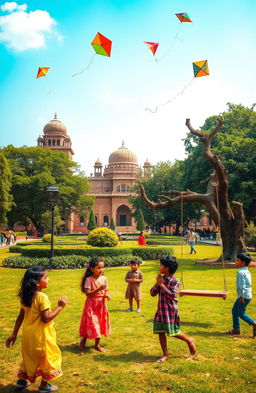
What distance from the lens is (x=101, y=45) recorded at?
827cm

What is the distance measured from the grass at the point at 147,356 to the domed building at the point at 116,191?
161 ft

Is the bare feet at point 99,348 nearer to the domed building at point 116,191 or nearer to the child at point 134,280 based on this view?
the child at point 134,280

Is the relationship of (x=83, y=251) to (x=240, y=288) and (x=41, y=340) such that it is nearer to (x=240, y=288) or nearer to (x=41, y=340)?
(x=240, y=288)

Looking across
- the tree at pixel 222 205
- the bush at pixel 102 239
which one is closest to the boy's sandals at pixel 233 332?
the tree at pixel 222 205

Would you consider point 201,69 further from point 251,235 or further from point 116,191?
point 116,191

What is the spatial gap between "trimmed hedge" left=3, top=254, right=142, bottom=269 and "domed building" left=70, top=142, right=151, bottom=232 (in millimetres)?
41950

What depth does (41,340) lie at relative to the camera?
10.8 feet

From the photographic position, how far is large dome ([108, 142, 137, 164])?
204 feet

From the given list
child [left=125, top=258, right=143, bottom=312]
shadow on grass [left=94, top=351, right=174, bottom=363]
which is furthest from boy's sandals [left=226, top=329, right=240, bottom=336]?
child [left=125, top=258, right=143, bottom=312]

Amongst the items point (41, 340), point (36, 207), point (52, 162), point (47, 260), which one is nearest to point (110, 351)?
point (41, 340)

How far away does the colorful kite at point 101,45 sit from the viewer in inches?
323

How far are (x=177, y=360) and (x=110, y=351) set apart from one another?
0.96 meters

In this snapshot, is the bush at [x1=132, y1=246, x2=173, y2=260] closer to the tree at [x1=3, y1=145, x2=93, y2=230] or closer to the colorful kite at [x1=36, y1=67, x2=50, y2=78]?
the colorful kite at [x1=36, y1=67, x2=50, y2=78]

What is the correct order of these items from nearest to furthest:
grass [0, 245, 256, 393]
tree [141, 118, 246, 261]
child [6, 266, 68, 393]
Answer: child [6, 266, 68, 393] → grass [0, 245, 256, 393] → tree [141, 118, 246, 261]
